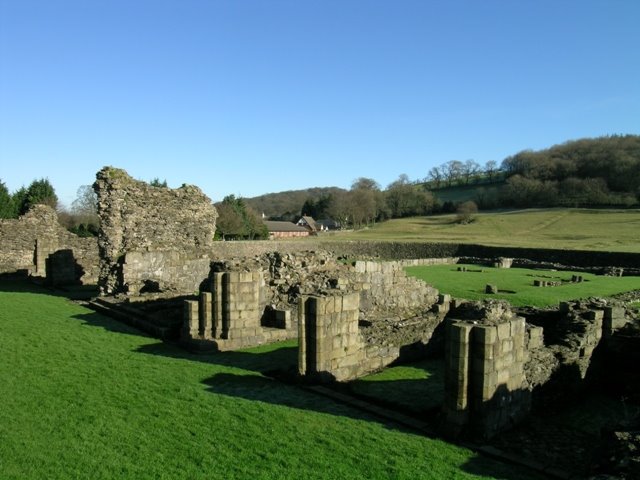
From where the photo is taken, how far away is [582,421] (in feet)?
31.5

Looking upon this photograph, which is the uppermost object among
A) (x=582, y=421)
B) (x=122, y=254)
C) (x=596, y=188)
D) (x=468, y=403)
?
(x=596, y=188)

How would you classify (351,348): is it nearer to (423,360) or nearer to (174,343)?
(423,360)

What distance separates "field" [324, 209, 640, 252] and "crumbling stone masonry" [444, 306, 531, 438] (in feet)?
168

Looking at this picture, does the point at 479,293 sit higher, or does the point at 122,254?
the point at 122,254

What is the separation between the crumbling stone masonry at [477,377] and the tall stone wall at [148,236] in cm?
1558

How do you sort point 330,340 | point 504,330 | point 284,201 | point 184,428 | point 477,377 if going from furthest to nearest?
point 284,201
point 330,340
point 504,330
point 477,377
point 184,428

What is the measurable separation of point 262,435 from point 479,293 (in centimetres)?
2048

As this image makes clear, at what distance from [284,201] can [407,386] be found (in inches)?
6521

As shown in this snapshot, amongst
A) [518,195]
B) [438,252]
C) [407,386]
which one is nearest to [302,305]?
[407,386]

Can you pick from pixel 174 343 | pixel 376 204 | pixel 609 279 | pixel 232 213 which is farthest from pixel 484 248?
pixel 376 204

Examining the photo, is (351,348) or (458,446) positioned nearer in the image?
(458,446)

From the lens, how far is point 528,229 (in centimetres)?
7800

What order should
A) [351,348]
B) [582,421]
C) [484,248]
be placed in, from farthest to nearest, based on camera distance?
[484,248]
[351,348]
[582,421]

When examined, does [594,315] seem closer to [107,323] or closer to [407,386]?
[407,386]
